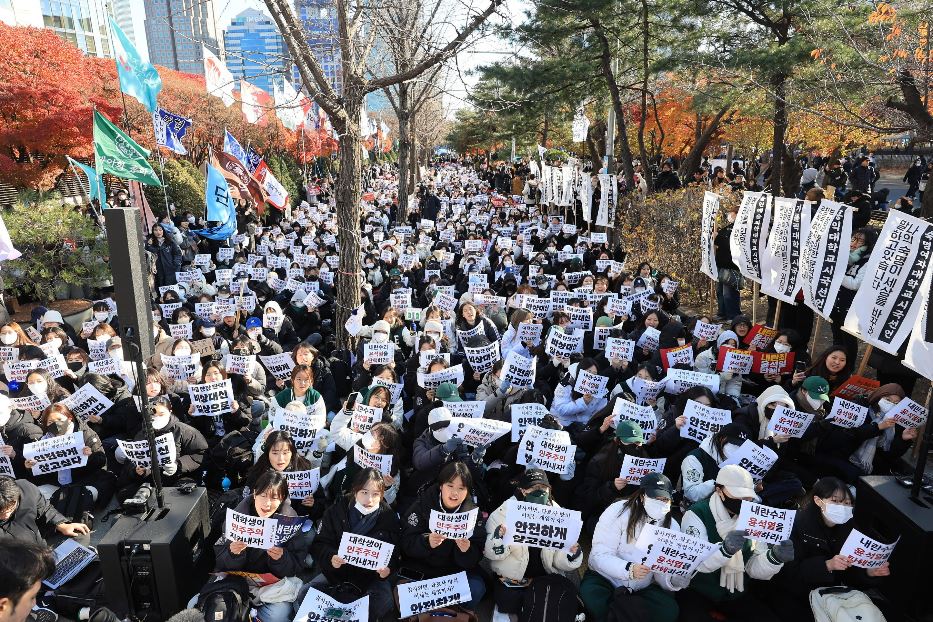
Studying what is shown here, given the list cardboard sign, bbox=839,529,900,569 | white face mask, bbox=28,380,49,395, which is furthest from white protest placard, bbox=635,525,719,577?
white face mask, bbox=28,380,49,395

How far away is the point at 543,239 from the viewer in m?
15.7

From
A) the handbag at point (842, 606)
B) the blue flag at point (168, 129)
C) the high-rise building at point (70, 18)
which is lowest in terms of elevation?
the handbag at point (842, 606)

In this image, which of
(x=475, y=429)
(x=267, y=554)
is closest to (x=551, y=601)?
(x=475, y=429)

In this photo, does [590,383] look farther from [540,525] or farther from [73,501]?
[73,501]

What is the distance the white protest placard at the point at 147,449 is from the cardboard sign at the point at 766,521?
4461 mm

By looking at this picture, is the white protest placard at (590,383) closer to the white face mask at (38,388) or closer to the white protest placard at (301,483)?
the white protest placard at (301,483)

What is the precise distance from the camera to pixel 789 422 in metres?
5.30

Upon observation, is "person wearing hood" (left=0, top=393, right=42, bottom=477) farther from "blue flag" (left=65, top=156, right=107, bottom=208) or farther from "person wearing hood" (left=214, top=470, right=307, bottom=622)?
"blue flag" (left=65, top=156, right=107, bottom=208)

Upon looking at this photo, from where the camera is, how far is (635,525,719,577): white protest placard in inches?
148

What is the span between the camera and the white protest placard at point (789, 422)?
528cm

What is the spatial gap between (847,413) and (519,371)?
9.70ft

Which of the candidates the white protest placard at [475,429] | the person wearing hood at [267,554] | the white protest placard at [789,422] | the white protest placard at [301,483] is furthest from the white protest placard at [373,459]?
the white protest placard at [789,422]

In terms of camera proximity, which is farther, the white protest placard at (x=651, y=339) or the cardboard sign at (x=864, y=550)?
the white protest placard at (x=651, y=339)

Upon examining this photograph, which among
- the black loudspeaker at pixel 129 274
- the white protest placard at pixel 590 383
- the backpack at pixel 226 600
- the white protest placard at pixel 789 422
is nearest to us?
the black loudspeaker at pixel 129 274
